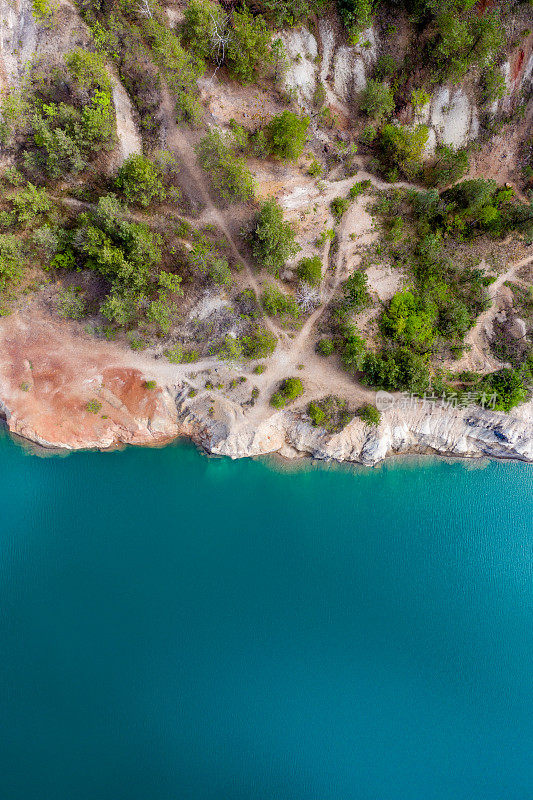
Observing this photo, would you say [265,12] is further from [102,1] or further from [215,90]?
[102,1]

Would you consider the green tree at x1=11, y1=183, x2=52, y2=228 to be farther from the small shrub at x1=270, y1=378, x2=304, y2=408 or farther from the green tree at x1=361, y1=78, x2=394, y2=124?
the green tree at x1=361, y1=78, x2=394, y2=124

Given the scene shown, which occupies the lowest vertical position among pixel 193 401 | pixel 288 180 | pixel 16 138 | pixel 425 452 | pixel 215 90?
pixel 193 401

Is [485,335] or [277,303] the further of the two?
[485,335]

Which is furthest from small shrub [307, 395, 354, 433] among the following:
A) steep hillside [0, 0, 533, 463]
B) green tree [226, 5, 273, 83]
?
green tree [226, 5, 273, 83]

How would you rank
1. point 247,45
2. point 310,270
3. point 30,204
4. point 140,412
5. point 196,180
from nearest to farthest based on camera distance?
point 247,45 → point 30,204 → point 310,270 → point 196,180 → point 140,412

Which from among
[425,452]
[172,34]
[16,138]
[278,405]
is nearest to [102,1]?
[172,34]

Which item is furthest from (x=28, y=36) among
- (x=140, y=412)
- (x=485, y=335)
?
(x=485, y=335)

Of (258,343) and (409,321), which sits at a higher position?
(409,321)

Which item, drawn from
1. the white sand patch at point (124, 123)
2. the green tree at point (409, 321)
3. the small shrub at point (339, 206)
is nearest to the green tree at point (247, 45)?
the white sand patch at point (124, 123)

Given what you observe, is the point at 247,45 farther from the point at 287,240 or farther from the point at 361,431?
the point at 361,431
